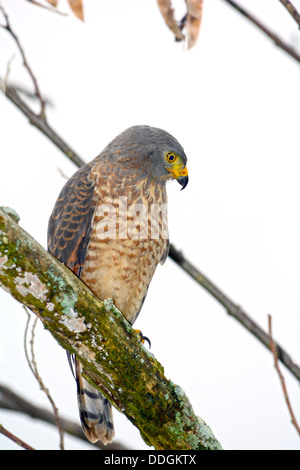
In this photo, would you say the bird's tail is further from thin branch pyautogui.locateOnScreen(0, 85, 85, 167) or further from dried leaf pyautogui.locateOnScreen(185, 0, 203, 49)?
dried leaf pyautogui.locateOnScreen(185, 0, 203, 49)

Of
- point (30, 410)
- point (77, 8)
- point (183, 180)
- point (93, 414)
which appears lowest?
point (30, 410)

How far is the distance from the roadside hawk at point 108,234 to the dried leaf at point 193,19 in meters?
1.72

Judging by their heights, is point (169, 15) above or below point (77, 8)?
above

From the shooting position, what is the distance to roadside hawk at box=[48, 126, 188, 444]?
3.73 m

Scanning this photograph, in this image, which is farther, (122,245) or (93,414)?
(122,245)

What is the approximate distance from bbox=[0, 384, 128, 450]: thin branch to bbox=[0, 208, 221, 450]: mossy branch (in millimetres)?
691

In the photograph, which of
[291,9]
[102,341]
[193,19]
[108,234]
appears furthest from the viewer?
[108,234]

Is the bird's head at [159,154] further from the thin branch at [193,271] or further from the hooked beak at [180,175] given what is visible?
the thin branch at [193,271]

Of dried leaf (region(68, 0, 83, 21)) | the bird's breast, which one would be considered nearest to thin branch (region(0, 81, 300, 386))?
the bird's breast

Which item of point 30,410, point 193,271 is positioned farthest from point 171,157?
point 30,410

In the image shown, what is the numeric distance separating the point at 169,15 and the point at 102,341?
1475mm

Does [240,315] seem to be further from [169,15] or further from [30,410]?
[169,15]

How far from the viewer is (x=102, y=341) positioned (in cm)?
236
